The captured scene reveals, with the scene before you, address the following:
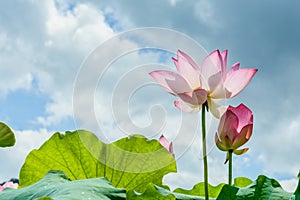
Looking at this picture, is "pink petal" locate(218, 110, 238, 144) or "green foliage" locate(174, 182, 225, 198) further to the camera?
"green foliage" locate(174, 182, 225, 198)

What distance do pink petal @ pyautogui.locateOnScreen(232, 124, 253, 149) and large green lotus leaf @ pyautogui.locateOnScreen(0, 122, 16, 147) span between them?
610 mm

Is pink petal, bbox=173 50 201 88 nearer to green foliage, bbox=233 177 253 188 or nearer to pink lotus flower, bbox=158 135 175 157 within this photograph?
pink lotus flower, bbox=158 135 175 157

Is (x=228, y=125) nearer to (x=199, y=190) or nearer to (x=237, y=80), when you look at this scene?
(x=237, y=80)

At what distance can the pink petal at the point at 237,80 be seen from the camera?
1332mm

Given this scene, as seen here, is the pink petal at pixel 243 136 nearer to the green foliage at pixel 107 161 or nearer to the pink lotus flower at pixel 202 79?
the pink lotus flower at pixel 202 79

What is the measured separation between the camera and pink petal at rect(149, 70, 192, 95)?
51.8 inches

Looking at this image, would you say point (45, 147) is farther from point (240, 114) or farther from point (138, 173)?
point (240, 114)

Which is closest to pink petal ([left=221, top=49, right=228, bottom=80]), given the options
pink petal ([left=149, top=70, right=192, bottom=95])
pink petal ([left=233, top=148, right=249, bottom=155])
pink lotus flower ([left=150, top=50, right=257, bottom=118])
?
pink lotus flower ([left=150, top=50, right=257, bottom=118])

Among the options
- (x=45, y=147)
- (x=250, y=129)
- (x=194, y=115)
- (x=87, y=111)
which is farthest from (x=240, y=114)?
(x=45, y=147)

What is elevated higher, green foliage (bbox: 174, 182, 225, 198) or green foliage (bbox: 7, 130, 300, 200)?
green foliage (bbox: 7, 130, 300, 200)

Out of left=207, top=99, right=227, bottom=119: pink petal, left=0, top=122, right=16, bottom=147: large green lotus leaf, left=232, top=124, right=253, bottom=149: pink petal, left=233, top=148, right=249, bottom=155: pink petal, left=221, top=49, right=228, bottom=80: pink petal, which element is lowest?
left=0, top=122, right=16, bottom=147: large green lotus leaf

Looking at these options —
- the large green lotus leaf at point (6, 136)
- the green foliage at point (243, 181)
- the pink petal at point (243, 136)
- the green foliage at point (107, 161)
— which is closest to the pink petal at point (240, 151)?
the pink petal at point (243, 136)

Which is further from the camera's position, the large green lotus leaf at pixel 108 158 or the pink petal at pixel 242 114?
the large green lotus leaf at pixel 108 158

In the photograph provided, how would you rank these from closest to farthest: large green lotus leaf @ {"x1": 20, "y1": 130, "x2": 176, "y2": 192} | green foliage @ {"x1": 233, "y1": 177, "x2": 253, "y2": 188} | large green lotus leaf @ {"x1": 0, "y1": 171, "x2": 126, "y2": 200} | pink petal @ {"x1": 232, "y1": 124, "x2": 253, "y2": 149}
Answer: large green lotus leaf @ {"x1": 0, "y1": 171, "x2": 126, "y2": 200} → pink petal @ {"x1": 232, "y1": 124, "x2": 253, "y2": 149} → large green lotus leaf @ {"x1": 20, "y1": 130, "x2": 176, "y2": 192} → green foliage @ {"x1": 233, "y1": 177, "x2": 253, "y2": 188}
